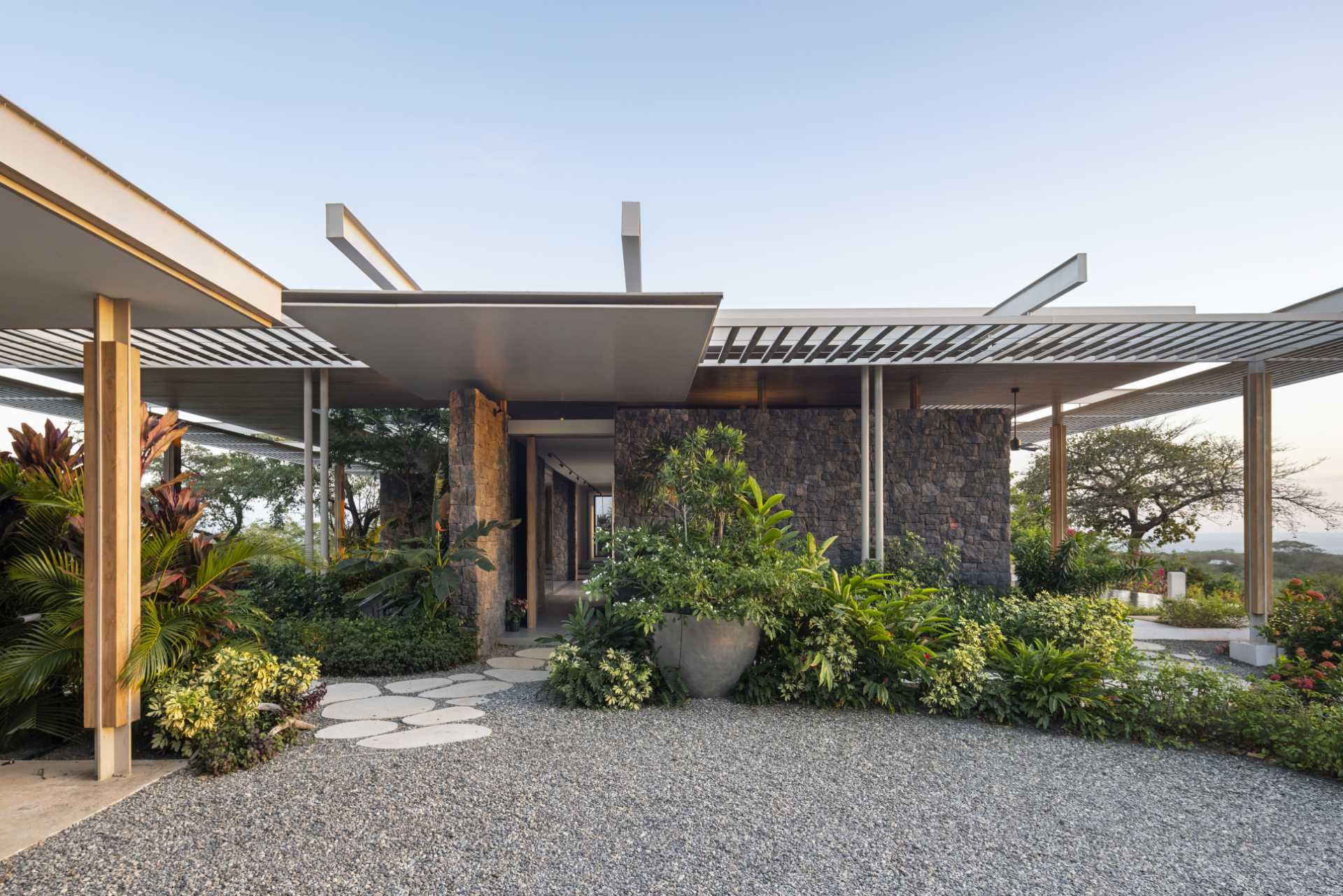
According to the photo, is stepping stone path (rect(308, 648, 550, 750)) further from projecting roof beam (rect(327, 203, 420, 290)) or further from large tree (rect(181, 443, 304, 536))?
large tree (rect(181, 443, 304, 536))

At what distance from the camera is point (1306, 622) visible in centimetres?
714

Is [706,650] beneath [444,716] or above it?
above

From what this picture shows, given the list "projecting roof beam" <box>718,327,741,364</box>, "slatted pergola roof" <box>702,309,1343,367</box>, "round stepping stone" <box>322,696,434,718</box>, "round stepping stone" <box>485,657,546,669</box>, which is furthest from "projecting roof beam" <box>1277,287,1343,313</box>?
"round stepping stone" <box>322,696,434,718</box>

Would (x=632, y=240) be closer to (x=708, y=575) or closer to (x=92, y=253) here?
(x=708, y=575)

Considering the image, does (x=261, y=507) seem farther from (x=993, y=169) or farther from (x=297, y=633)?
(x=993, y=169)

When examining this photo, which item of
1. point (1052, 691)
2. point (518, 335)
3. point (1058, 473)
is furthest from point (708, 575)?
point (1058, 473)

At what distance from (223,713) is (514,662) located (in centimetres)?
339

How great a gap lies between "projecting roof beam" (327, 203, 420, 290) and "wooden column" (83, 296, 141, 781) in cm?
Answer: 173

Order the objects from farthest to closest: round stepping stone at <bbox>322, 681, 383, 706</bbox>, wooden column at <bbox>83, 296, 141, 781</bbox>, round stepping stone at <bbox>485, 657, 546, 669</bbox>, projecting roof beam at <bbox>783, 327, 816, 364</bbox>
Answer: round stepping stone at <bbox>485, 657, 546, 669</bbox>, projecting roof beam at <bbox>783, 327, 816, 364</bbox>, round stepping stone at <bbox>322, 681, 383, 706</bbox>, wooden column at <bbox>83, 296, 141, 781</bbox>

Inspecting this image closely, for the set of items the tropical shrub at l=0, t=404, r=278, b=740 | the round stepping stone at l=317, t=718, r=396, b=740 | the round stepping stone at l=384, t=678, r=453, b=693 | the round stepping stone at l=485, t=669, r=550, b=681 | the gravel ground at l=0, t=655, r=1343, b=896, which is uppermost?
the tropical shrub at l=0, t=404, r=278, b=740

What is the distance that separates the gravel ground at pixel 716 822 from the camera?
9.57 ft

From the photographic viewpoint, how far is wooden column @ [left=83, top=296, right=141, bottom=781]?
3.93 metres

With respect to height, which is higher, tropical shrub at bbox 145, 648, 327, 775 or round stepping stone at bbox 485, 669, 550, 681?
tropical shrub at bbox 145, 648, 327, 775

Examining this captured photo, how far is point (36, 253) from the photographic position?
11.0ft
